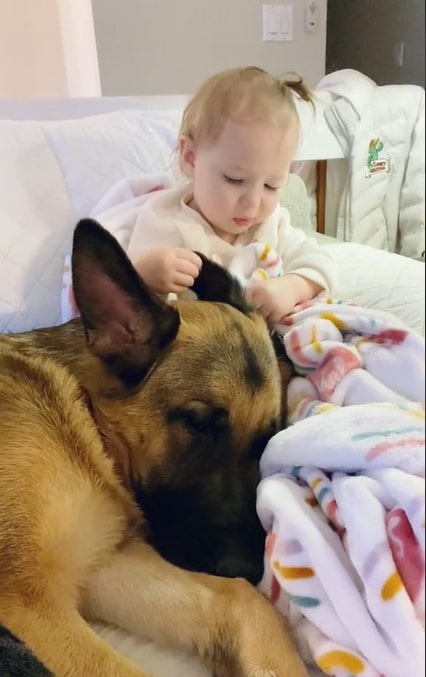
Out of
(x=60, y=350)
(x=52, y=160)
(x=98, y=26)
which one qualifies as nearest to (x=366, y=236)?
(x=60, y=350)

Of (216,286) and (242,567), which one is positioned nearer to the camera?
(242,567)

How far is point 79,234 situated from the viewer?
88 cm

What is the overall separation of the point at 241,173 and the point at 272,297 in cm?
18

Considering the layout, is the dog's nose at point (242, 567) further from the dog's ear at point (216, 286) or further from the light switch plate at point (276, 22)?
the light switch plate at point (276, 22)

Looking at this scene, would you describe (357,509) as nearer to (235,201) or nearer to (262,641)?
(262,641)

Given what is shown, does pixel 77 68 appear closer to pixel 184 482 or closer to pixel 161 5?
pixel 161 5

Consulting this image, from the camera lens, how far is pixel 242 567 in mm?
874

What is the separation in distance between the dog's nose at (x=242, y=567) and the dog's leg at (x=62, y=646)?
0.15 m

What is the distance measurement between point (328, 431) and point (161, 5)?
29.0 inches

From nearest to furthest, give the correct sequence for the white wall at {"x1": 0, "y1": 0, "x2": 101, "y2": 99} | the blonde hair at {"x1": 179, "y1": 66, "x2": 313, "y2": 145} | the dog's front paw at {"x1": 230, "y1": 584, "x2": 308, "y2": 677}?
the dog's front paw at {"x1": 230, "y1": 584, "x2": 308, "y2": 677}, the blonde hair at {"x1": 179, "y1": 66, "x2": 313, "y2": 145}, the white wall at {"x1": 0, "y1": 0, "x2": 101, "y2": 99}

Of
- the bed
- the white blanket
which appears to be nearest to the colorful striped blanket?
the white blanket

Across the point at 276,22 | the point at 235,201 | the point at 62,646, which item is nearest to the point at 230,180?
the point at 235,201

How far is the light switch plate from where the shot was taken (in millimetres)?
1046

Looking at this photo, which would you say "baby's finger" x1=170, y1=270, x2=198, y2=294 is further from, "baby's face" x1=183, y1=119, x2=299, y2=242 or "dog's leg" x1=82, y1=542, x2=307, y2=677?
"dog's leg" x1=82, y1=542, x2=307, y2=677
